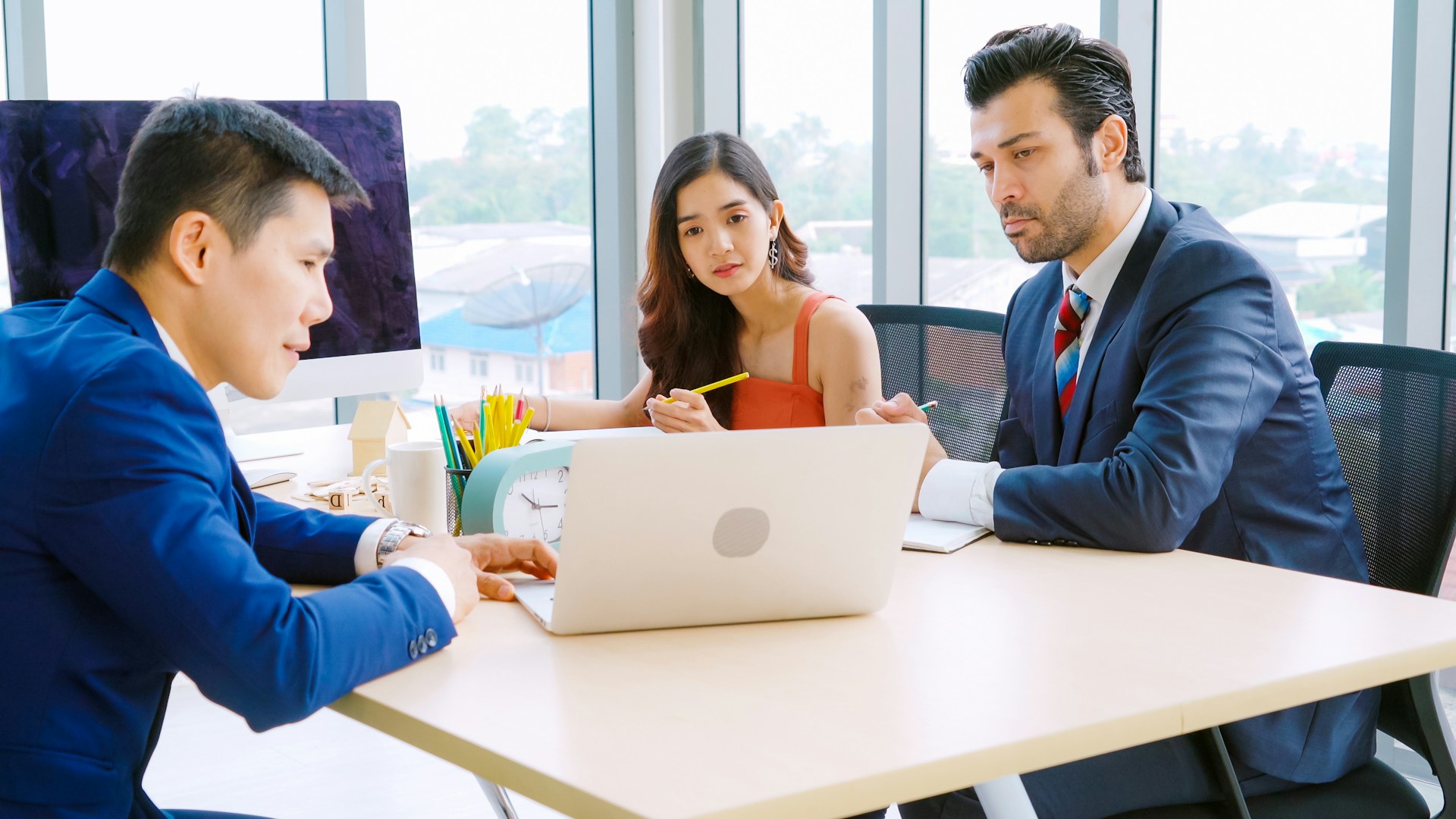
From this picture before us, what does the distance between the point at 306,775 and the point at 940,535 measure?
179cm

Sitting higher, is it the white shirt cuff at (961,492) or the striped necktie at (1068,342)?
the striped necktie at (1068,342)

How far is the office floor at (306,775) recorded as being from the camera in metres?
2.56

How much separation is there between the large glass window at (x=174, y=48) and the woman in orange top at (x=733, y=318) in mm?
1399

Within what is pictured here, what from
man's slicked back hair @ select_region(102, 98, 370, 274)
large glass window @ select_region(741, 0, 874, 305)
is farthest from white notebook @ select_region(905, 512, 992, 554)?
large glass window @ select_region(741, 0, 874, 305)

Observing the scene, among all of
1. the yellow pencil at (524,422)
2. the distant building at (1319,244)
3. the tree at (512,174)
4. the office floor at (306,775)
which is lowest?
the office floor at (306,775)

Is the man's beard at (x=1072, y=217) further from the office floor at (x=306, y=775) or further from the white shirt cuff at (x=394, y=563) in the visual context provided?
the office floor at (x=306, y=775)

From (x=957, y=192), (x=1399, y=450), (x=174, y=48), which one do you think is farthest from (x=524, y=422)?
(x=174, y=48)

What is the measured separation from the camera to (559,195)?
4.28 m

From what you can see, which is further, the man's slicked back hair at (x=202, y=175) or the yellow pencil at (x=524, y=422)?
the yellow pencil at (x=524, y=422)

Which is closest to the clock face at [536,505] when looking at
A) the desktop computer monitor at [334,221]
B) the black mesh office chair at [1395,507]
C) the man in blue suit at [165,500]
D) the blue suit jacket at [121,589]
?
the man in blue suit at [165,500]

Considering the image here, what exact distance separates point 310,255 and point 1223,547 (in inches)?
45.0

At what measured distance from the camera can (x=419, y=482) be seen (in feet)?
5.09

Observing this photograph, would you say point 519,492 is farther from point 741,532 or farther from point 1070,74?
point 1070,74

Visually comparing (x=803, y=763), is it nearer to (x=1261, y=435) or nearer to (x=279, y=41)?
(x=1261, y=435)
